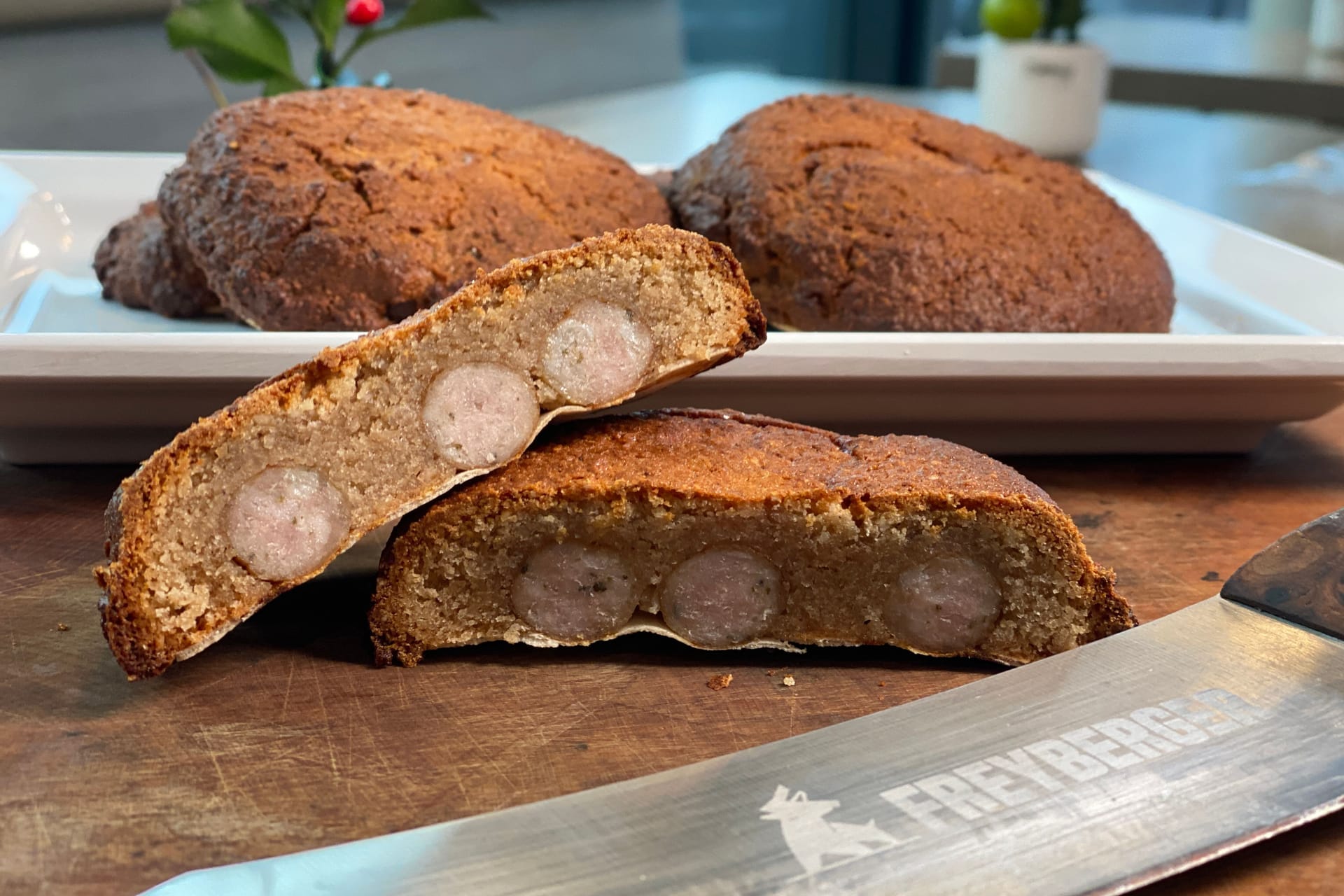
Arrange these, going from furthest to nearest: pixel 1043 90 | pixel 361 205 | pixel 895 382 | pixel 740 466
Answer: pixel 1043 90, pixel 361 205, pixel 895 382, pixel 740 466

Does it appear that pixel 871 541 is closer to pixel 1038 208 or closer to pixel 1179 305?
pixel 1038 208

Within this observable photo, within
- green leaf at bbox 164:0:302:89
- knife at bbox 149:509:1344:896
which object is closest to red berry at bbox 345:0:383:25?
green leaf at bbox 164:0:302:89

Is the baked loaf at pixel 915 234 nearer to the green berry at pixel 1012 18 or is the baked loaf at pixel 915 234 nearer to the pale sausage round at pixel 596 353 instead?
the pale sausage round at pixel 596 353

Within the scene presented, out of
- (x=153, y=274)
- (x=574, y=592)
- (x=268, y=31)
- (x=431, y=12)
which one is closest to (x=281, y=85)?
(x=268, y=31)

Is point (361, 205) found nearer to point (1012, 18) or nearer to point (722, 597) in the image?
point (722, 597)

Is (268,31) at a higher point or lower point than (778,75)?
higher

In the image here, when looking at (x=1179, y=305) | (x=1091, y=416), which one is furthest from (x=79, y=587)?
(x=1179, y=305)
